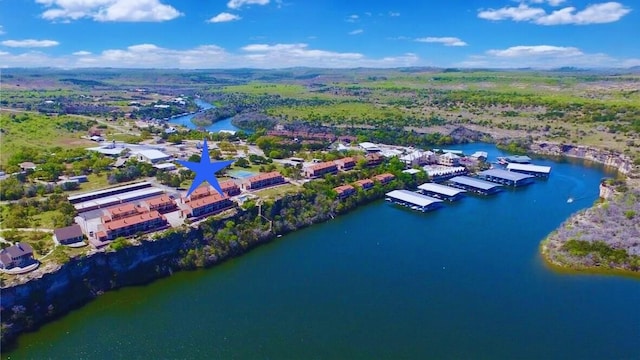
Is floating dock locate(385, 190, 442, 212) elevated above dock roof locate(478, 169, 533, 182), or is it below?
below

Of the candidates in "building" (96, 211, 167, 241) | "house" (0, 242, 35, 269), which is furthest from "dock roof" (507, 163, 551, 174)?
"house" (0, 242, 35, 269)

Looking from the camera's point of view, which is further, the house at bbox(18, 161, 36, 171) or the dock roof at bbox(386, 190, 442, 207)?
the house at bbox(18, 161, 36, 171)

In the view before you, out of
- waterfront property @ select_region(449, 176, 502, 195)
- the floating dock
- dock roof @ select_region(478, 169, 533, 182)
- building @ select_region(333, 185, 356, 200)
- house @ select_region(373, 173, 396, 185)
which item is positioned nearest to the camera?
the floating dock

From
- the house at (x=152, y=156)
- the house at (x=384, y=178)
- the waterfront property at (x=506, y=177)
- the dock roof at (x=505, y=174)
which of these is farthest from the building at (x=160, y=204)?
the dock roof at (x=505, y=174)

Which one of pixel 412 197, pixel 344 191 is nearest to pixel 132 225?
pixel 344 191

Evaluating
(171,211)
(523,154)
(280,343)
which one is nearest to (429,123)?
(523,154)

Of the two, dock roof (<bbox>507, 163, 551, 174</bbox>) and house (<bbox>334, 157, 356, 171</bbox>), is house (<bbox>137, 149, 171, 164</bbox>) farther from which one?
dock roof (<bbox>507, 163, 551, 174</bbox>)

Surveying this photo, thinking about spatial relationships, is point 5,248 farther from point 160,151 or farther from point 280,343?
point 160,151

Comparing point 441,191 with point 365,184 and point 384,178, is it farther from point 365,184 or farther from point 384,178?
point 365,184
